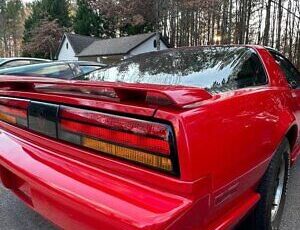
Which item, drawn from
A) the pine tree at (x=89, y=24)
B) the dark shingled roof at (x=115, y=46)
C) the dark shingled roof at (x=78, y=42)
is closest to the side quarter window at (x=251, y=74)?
the dark shingled roof at (x=115, y=46)

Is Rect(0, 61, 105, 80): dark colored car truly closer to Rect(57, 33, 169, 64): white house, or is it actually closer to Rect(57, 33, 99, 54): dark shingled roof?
Rect(57, 33, 169, 64): white house

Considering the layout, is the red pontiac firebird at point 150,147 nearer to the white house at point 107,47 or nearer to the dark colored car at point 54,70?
the dark colored car at point 54,70

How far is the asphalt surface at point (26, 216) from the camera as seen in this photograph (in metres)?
2.35

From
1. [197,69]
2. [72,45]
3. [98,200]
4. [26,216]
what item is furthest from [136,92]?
[72,45]

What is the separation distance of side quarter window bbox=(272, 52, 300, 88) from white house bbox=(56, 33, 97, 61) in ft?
116

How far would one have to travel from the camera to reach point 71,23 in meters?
45.5

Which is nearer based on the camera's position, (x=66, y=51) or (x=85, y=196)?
(x=85, y=196)

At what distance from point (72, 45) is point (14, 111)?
36.7 m

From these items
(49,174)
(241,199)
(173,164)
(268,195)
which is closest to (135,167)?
(173,164)

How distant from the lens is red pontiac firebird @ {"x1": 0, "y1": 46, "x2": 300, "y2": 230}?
1.34 metres

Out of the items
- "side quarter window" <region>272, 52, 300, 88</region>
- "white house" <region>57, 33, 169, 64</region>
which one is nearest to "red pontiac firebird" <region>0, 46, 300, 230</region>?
"side quarter window" <region>272, 52, 300, 88</region>

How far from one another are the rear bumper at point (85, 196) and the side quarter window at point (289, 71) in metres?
1.99

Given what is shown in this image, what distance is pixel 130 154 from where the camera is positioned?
149cm

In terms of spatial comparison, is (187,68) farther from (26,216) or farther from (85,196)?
(26,216)
